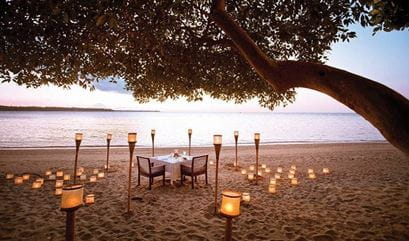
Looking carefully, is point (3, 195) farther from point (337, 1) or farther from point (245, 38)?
point (337, 1)

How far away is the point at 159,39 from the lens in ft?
16.9

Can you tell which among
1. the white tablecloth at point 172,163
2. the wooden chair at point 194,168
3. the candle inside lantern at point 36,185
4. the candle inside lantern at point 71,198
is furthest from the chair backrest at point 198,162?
the candle inside lantern at point 71,198

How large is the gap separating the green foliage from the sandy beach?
10.7 feet

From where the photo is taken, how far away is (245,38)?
341 centimetres

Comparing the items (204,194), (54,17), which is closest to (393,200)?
(204,194)

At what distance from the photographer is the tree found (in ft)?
8.44

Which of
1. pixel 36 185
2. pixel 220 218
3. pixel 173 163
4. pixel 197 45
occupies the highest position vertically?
pixel 197 45

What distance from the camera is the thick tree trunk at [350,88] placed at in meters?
2.05

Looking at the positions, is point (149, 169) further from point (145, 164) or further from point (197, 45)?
point (197, 45)

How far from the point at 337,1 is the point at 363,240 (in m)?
4.89

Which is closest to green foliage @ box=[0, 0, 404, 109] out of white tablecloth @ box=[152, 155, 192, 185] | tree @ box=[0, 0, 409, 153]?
tree @ box=[0, 0, 409, 153]

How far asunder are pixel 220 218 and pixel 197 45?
14.1 feet

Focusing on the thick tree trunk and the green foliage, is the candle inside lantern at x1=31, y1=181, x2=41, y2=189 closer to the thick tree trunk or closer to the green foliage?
the green foliage

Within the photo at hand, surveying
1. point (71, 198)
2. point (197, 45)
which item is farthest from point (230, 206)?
point (197, 45)
